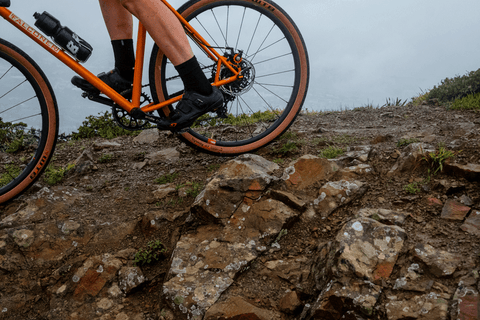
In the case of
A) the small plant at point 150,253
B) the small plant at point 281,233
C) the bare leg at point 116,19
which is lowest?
the small plant at point 150,253

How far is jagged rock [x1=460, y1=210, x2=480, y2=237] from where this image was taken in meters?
2.09

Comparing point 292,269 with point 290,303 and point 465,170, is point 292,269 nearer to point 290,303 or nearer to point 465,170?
point 290,303

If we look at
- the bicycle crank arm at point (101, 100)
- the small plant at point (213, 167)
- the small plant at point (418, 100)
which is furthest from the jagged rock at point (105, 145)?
the small plant at point (418, 100)

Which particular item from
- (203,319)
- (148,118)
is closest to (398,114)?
(148,118)

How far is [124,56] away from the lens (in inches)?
131

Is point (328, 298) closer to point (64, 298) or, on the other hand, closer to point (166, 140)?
point (64, 298)

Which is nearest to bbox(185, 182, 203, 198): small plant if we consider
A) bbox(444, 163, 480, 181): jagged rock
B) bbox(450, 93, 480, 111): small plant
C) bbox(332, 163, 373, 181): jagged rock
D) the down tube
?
the down tube

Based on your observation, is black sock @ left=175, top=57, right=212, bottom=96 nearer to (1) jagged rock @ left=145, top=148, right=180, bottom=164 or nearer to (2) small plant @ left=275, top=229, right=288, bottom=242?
(1) jagged rock @ left=145, top=148, right=180, bottom=164

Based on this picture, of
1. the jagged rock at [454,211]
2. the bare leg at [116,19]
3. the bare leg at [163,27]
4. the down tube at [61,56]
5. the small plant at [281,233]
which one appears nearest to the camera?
the jagged rock at [454,211]

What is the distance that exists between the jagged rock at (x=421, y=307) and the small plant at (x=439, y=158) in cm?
139

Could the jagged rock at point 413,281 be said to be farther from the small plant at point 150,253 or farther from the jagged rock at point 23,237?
the jagged rock at point 23,237

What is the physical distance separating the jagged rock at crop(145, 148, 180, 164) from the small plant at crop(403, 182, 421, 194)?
2736mm

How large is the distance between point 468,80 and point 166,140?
7624 millimetres

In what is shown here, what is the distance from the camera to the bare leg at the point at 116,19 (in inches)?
127
